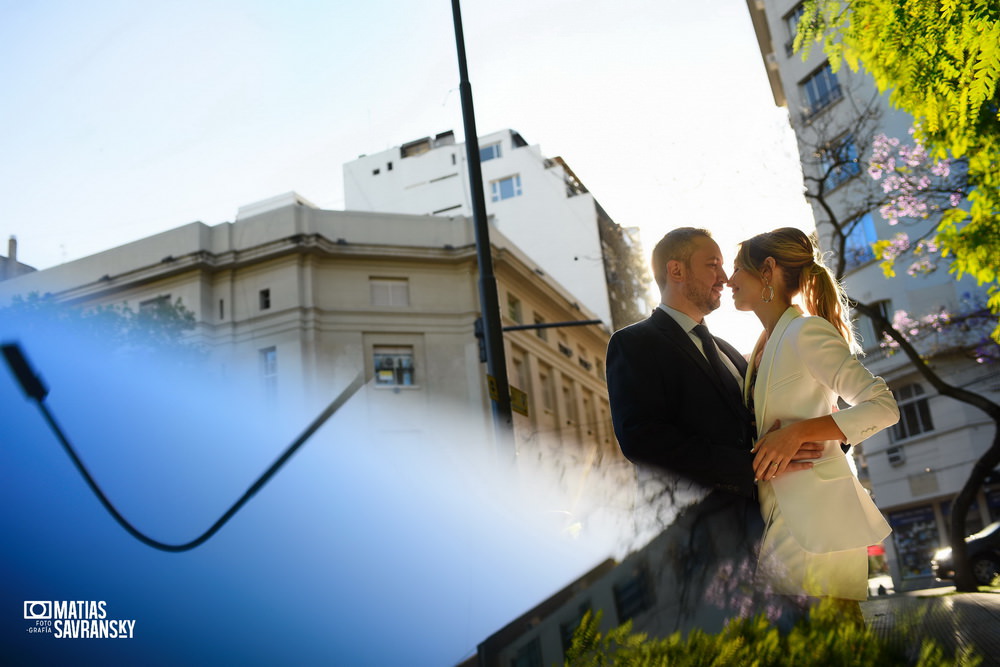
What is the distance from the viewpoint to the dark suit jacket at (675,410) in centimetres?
112

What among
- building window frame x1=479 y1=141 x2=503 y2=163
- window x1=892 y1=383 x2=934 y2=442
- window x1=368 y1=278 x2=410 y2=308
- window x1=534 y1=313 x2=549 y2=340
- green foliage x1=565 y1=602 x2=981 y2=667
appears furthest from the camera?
building window frame x1=479 y1=141 x2=503 y2=163

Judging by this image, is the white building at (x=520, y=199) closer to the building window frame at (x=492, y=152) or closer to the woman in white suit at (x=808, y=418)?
the building window frame at (x=492, y=152)

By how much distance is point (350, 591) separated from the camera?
6.47ft

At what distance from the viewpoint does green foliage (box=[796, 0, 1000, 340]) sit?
2875 mm

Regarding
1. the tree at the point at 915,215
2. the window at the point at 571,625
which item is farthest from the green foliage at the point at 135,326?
the window at the point at 571,625

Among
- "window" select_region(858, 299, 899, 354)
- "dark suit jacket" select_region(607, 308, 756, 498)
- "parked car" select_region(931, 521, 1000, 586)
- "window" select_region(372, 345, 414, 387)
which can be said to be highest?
"window" select_region(372, 345, 414, 387)

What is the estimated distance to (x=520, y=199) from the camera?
134ft

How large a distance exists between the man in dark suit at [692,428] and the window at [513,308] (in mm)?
31589

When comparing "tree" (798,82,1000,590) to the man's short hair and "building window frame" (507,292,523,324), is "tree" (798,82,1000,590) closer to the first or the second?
the man's short hair

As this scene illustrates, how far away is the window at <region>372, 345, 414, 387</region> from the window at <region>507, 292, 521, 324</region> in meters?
4.24

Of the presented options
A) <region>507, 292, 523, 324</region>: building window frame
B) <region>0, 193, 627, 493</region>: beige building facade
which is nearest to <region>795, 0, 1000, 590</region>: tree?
<region>0, 193, 627, 493</region>: beige building facade

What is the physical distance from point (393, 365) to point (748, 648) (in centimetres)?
3218

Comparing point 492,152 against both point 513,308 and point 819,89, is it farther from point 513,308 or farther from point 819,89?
point 819,89

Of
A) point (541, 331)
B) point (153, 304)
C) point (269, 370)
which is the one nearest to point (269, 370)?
point (269, 370)
